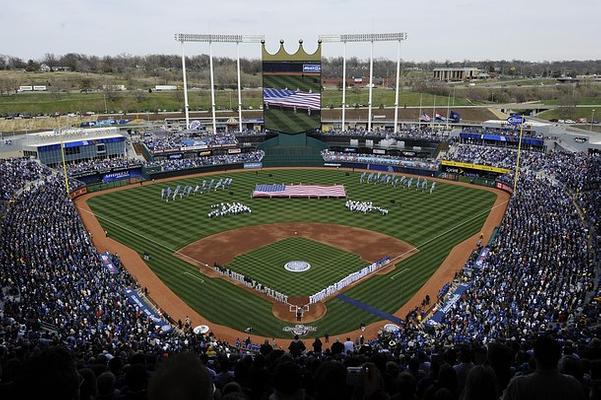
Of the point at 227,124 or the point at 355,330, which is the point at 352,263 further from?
the point at 227,124

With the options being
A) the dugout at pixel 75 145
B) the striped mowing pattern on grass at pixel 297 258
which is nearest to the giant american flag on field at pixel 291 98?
the dugout at pixel 75 145

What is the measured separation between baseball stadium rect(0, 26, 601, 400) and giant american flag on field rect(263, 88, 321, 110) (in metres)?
0.37

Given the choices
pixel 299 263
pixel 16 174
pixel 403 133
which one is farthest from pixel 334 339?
pixel 403 133

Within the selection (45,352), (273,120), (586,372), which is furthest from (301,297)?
(273,120)

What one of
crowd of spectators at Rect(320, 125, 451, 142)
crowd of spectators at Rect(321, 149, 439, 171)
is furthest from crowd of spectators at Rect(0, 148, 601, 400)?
crowd of spectators at Rect(320, 125, 451, 142)

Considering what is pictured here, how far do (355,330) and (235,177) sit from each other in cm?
4578

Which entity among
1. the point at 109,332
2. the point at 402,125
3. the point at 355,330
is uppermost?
the point at 402,125

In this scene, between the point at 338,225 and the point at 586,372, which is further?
the point at 338,225

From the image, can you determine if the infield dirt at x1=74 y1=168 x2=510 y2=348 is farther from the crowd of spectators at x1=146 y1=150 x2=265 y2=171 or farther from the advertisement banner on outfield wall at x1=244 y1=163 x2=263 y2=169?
the advertisement banner on outfield wall at x1=244 y1=163 x2=263 y2=169

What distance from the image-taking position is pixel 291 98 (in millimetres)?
78312

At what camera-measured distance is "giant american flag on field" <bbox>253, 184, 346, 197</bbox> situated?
58.7m

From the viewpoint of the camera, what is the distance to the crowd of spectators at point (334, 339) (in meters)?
5.24

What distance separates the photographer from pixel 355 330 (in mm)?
28438

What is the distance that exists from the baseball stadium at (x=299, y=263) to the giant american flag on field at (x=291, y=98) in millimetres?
368
